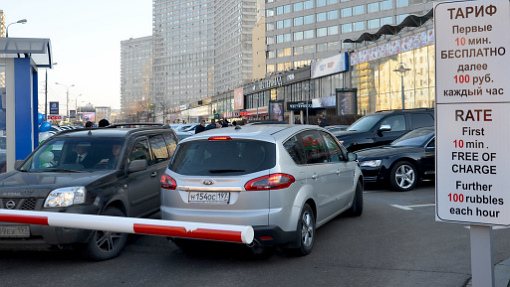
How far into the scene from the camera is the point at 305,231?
6188 millimetres

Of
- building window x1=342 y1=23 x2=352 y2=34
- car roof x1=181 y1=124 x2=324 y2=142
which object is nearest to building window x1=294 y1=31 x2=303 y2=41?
building window x1=342 y1=23 x2=352 y2=34

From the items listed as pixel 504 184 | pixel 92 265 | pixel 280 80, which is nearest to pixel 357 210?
pixel 92 265

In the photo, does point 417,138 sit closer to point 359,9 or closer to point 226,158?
point 226,158

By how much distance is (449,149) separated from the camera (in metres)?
3.79

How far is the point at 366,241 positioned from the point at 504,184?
11.2 ft

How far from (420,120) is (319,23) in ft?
245

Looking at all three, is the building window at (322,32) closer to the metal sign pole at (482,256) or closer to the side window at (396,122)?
the side window at (396,122)

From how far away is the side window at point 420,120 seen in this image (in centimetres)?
1516

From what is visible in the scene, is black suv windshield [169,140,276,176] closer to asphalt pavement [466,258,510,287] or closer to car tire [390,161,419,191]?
asphalt pavement [466,258,510,287]

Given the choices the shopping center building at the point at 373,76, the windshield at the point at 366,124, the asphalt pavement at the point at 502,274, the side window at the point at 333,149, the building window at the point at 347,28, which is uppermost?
the building window at the point at 347,28

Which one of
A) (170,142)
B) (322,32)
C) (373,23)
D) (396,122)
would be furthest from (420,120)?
(322,32)

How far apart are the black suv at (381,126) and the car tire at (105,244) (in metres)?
9.20

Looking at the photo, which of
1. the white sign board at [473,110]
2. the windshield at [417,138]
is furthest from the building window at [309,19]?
the white sign board at [473,110]

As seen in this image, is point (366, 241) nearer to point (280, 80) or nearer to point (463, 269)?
point (463, 269)
